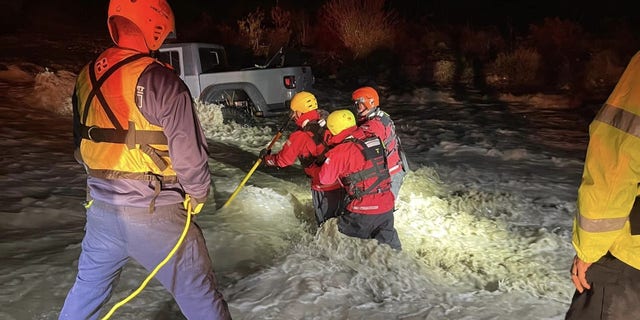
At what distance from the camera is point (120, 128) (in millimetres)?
2412

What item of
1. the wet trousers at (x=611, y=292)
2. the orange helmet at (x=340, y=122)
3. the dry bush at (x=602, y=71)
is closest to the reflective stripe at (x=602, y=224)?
the wet trousers at (x=611, y=292)

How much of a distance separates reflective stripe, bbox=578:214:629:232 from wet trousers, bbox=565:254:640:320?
185 millimetres

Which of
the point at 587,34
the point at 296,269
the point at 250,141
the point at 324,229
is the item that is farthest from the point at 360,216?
the point at 587,34

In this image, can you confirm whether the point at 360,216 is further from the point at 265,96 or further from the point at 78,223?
the point at 265,96

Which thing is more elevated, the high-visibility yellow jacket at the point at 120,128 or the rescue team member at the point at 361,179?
the high-visibility yellow jacket at the point at 120,128

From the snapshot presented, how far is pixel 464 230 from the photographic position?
5.85 metres

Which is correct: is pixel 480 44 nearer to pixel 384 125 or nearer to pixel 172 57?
pixel 172 57

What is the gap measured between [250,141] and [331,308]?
622cm

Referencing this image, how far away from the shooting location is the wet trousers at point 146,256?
97.1 inches

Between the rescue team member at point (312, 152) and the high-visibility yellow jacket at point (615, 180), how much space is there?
130 inches

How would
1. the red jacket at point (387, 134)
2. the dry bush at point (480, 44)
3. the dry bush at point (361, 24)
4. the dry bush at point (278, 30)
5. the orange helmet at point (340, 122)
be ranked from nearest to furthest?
the orange helmet at point (340, 122)
the red jacket at point (387, 134)
the dry bush at point (361, 24)
the dry bush at point (278, 30)
the dry bush at point (480, 44)

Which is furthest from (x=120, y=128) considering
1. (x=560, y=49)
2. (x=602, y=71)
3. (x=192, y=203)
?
(x=560, y=49)

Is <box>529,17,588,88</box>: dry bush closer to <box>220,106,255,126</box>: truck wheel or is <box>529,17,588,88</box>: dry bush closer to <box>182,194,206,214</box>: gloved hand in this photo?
<box>220,106,255,126</box>: truck wheel

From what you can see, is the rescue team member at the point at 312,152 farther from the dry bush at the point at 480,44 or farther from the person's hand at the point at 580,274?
the dry bush at the point at 480,44
